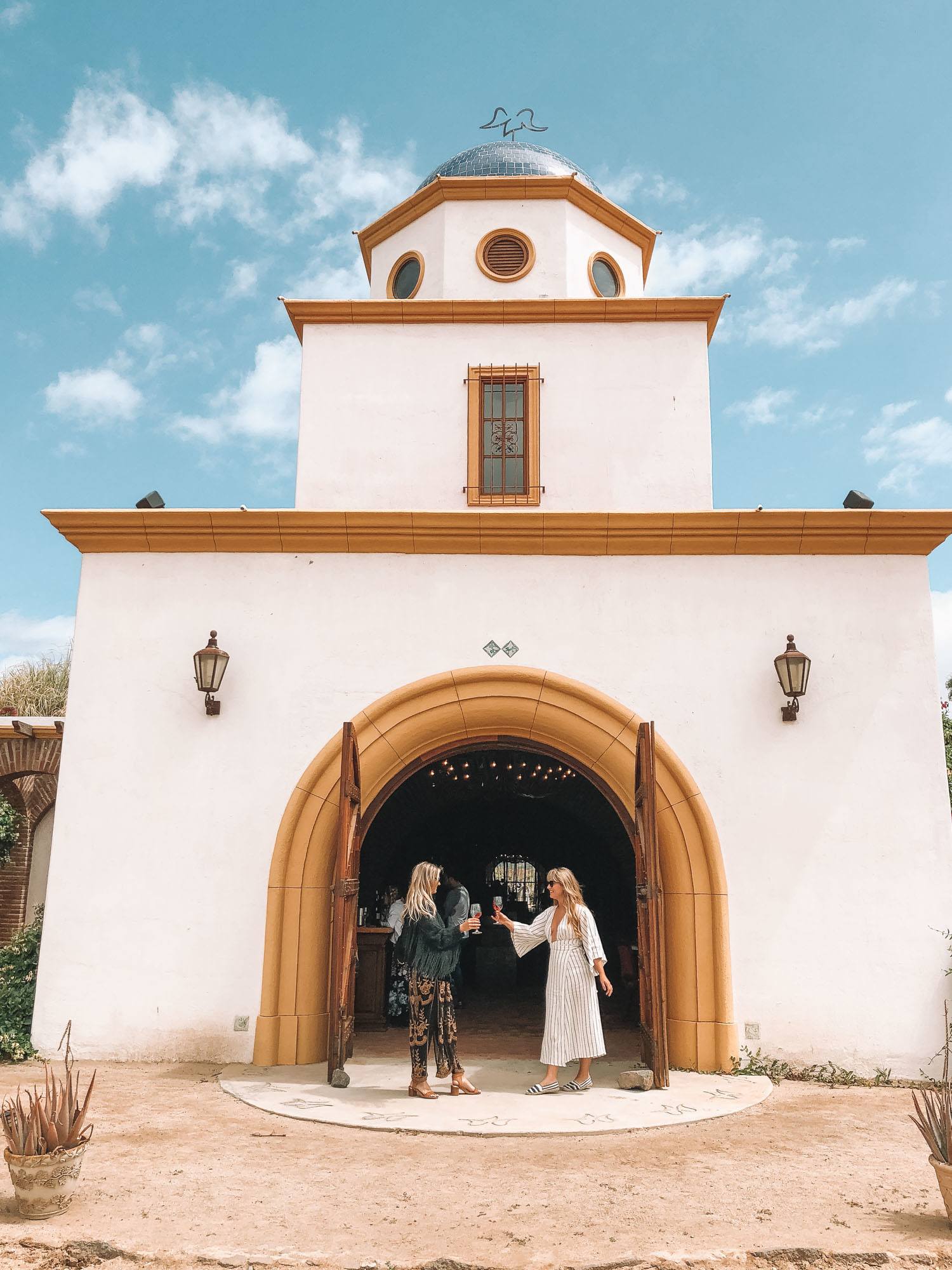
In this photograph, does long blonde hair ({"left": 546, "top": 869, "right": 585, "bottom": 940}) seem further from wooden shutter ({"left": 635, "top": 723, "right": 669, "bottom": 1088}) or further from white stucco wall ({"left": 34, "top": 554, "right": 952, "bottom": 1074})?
white stucco wall ({"left": 34, "top": 554, "right": 952, "bottom": 1074})

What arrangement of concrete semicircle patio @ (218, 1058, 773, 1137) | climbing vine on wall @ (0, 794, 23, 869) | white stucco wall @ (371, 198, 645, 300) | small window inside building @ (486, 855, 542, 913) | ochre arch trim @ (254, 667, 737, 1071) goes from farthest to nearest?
small window inside building @ (486, 855, 542, 913), climbing vine on wall @ (0, 794, 23, 869), white stucco wall @ (371, 198, 645, 300), ochre arch trim @ (254, 667, 737, 1071), concrete semicircle patio @ (218, 1058, 773, 1137)

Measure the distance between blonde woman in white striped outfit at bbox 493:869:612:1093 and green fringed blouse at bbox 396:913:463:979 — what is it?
39 cm

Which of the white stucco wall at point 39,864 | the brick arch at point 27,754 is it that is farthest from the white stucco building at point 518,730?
the white stucco wall at point 39,864

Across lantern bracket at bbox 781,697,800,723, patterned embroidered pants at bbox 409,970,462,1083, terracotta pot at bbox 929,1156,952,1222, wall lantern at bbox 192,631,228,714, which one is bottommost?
terracotta pot at bbox 929,1156,952,1222

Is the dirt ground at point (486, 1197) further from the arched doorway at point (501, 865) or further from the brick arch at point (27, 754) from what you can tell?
the brick arch at point (27, 754)

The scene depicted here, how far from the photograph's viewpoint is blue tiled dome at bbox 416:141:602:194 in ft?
33.9

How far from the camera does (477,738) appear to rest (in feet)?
26.9

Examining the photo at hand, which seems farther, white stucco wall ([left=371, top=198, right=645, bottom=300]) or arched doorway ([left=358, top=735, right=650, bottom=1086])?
white stucco wall ([left=371, top=198, right=645, bottom=300])

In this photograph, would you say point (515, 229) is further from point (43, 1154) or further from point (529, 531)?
point (43, 1154)

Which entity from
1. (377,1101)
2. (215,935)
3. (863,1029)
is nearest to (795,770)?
(863,1029)

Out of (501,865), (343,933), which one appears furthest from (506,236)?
(501,865)

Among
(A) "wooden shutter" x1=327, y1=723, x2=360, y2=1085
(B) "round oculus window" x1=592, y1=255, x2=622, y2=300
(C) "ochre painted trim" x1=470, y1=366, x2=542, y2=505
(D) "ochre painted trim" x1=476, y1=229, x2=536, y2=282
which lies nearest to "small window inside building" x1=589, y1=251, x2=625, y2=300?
(B) "round oculus window" x1=592, y1=255, x2=622, y2=300

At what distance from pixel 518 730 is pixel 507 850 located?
8.07 metres

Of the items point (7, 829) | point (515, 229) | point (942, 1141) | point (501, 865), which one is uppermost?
point (515, 229)
